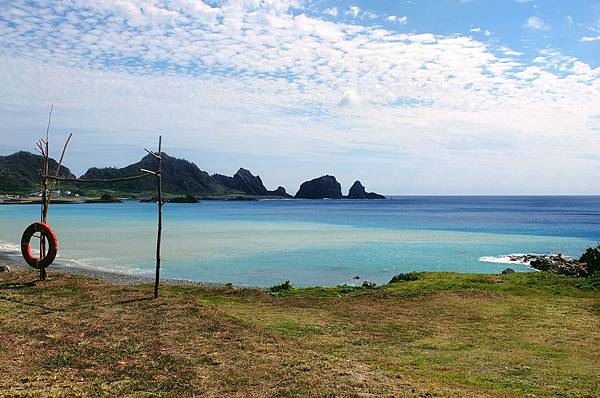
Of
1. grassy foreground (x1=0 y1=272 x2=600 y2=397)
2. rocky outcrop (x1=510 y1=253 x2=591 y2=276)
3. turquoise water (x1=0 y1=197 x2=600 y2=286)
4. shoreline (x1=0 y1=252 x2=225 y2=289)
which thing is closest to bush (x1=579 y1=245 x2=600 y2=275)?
rocky outcrop (x1=510 y1=253 x2=591 y2=276)

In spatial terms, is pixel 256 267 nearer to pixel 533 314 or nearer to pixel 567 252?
pixel 533 314

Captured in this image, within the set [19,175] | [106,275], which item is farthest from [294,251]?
[19,175]

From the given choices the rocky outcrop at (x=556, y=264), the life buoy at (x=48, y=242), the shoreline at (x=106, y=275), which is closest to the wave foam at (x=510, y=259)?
the rocky outcrop at (x=556, y=264)

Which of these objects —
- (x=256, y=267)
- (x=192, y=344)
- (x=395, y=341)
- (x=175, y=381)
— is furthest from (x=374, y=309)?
(x=256, y=267)

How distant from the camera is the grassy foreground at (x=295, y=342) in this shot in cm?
1003

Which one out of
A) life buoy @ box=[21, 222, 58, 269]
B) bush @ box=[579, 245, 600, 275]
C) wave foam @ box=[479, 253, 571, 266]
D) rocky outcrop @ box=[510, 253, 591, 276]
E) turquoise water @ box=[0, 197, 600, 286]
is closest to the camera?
life buoy @ box=[21, 222, 58, 269]

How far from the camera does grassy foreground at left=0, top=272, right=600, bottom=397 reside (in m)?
10.0

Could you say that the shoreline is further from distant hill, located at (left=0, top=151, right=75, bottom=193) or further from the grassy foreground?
distant hill, located at (left=0, top=151, right=75, bottom=193)

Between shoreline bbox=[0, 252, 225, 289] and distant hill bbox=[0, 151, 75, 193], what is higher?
distant hill bbox=[0, 151, 75, 193]

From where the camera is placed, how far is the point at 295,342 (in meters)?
13.8

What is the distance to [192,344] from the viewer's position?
1274 cm

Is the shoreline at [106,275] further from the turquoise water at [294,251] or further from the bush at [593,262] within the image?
the bush at [593,262]

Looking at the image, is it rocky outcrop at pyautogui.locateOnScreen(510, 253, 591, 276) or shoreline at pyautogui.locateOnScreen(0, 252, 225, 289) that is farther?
shoreline at pyautogui.locateOnScreen(0, 252, 225, 289)

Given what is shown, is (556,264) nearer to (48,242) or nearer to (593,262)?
(593,262)
